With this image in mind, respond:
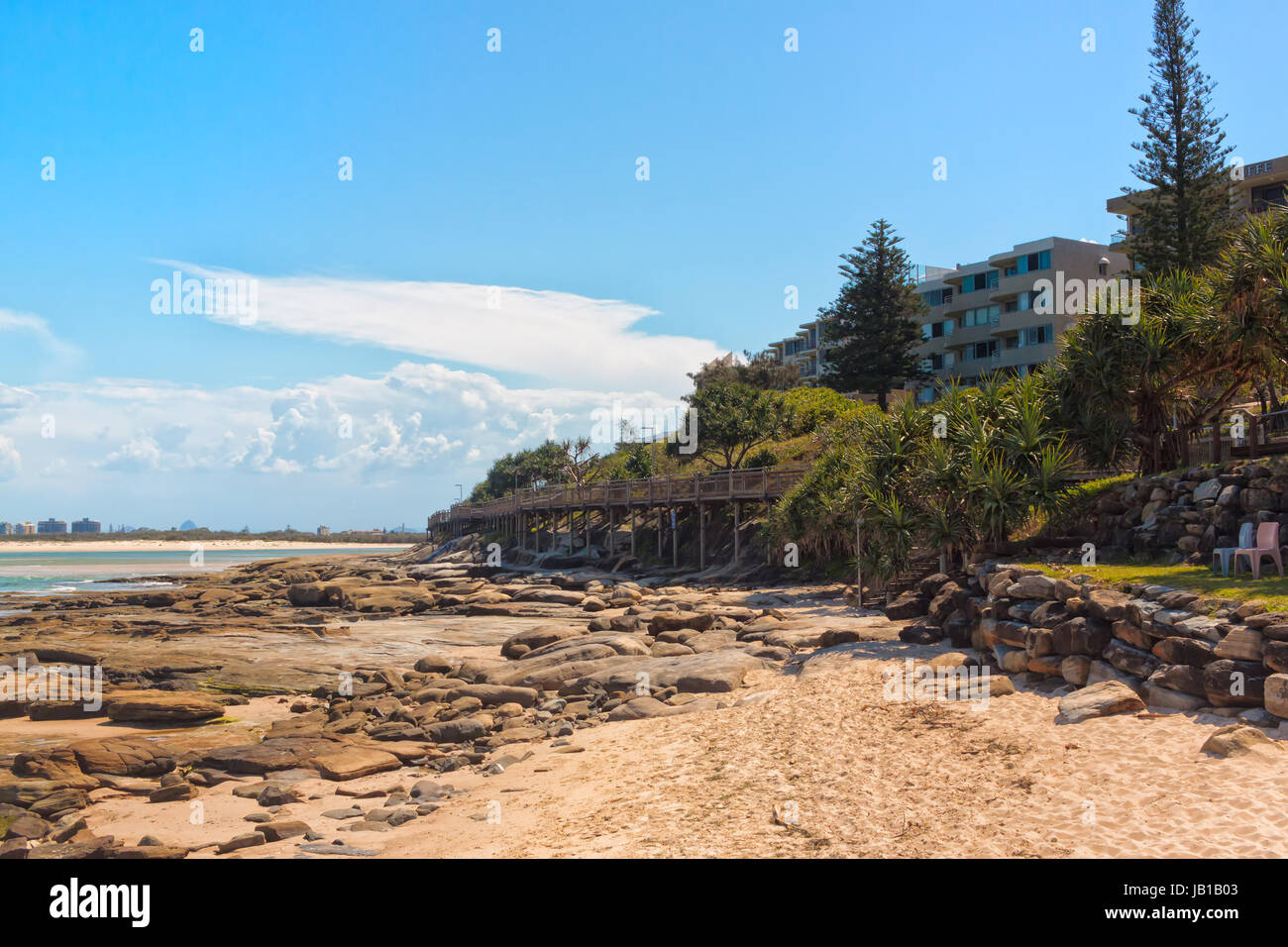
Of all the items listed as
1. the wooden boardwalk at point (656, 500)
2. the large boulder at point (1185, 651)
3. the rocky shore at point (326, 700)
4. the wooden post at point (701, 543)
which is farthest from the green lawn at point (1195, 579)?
the wooden post at point (701, 543)

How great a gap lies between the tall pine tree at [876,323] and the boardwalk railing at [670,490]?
53.3ft

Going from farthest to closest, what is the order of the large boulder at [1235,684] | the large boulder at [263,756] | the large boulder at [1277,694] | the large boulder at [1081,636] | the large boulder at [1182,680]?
the large boulder at [263,756] → the large boulder at [1081,636] → the large boulder at [1182,680] → the large boulder at [1235,684] → the large boulder at [1277,694]

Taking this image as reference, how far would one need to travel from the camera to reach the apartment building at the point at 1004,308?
2184 inches

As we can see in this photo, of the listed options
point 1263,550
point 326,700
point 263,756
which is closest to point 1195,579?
point 1263,550

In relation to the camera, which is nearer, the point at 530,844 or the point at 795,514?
the point at 530,844

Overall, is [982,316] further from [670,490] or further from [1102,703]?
[1102,703]

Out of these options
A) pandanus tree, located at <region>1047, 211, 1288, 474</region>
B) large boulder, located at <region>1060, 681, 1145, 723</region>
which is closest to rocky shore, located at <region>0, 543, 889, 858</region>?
large boulder, located at <region>1060, 681, 1145, 723</region>

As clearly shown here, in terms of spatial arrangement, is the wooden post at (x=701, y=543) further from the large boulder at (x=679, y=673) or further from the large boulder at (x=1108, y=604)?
the large boulder at (x=1108, y=604)

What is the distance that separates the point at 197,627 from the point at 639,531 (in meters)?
25.9

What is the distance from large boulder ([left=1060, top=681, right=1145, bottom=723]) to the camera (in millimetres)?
10586

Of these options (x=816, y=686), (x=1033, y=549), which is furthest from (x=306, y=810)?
(x=1033, y=549)

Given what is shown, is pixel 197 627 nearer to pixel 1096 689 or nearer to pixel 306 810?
pixel 306 810

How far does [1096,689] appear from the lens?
36.7 ft

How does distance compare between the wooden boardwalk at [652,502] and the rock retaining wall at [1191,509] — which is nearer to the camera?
the rock retaining wall at [1191,509]
